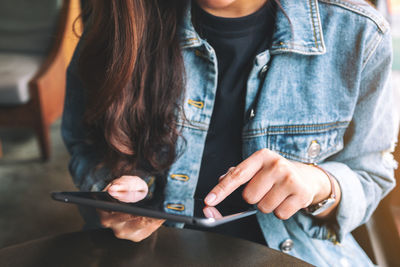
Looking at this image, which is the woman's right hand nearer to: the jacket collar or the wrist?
the wrist

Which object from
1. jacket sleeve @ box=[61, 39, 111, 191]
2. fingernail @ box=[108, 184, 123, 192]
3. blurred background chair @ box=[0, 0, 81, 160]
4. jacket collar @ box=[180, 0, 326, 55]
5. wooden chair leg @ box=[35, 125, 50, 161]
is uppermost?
jacket collar @ box=[180, 0, 326, 55]

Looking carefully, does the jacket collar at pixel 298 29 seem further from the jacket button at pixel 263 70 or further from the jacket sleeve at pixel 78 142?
the jacket sleeve at pixel 78 142

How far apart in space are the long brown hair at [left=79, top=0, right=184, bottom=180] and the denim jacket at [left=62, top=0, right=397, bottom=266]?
0.15ft

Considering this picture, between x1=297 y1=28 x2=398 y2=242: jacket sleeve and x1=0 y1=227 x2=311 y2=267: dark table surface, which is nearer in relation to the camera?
x1=0 y1=227 x2=311 y2=267: dark table surface

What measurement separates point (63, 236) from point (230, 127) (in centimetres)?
37

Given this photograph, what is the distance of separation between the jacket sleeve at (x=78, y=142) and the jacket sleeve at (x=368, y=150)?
414 millimetres

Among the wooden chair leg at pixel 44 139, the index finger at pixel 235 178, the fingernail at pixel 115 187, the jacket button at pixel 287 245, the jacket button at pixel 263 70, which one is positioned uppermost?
the jacket button at pixel 263 70

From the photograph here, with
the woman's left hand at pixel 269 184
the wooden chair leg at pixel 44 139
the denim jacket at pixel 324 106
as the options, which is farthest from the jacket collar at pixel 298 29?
the wooden chair leg at pixel 44 139

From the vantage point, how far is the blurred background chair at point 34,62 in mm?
1931

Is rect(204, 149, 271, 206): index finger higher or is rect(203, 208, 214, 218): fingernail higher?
rect(204, 149, 271, 206): index finger

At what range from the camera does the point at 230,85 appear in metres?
0.74

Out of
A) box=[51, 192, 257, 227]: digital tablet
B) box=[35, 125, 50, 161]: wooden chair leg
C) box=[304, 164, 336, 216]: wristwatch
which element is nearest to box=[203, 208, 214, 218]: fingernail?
box=[51, 192, 257, 227]: digital tablet

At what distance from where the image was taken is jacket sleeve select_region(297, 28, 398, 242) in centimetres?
65

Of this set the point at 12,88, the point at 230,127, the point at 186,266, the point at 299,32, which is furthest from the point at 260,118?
the point at 12,88
